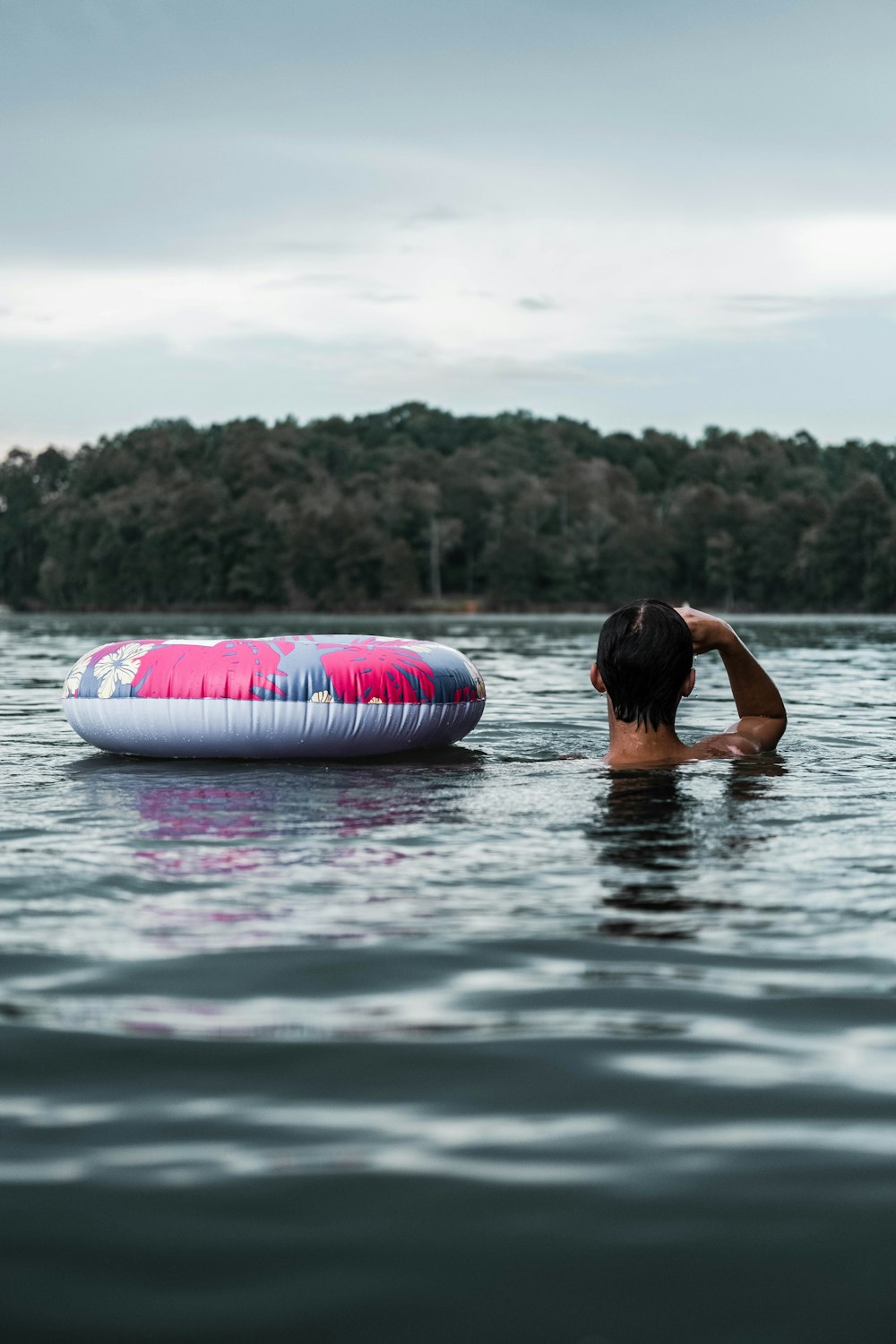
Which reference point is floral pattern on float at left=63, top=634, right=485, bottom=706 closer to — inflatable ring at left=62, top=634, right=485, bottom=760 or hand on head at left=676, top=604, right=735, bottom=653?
inflatable ring at left=62, top=634, right=485, bottom=760

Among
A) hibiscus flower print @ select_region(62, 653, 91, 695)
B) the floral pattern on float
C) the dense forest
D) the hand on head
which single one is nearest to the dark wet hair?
the hand on head

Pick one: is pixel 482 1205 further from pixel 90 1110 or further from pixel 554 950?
Result: pixel 554 950

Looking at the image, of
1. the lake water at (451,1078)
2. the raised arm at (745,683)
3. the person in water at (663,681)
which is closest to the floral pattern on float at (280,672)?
the person in water at (663,681)

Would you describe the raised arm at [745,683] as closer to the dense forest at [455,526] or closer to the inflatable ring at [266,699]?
the inflatable ring at [266,699]

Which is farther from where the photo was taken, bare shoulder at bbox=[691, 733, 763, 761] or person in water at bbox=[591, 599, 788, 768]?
bare shoulder at bbox=[691, 733, 763, 761]

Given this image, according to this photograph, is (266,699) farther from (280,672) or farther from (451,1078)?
(451,1078)

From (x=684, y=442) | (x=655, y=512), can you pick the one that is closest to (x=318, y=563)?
(x=655, y=512)

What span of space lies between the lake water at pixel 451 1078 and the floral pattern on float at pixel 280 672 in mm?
2420

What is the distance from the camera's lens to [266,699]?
28.0ft

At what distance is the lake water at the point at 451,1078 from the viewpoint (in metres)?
2.21

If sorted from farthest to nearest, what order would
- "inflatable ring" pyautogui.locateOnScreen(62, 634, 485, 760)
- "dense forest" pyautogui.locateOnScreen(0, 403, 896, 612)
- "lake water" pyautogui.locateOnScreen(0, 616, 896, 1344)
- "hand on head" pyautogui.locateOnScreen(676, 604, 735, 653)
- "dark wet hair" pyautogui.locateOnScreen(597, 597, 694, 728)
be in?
"dense forest" pyautogui.locateOnScreen(0, 403, 896, 612), "inflatable ring" pyautogui.locateOnScreen(62, 634, 485, 760), "hand on head" pyautogui.locateOnScreen(676, 604, 735, 653), "dark wet hair" pyautogui.locateOnScreen(597, 597, 694, 728), "lake water" pyautogui.locateOnScreen(0, 616, 896, 1344)

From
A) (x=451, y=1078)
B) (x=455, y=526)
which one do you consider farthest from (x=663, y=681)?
(x=455, y=526)

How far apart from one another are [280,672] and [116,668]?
41.7 inches

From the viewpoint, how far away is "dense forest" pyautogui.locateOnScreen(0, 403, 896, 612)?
12225cm
